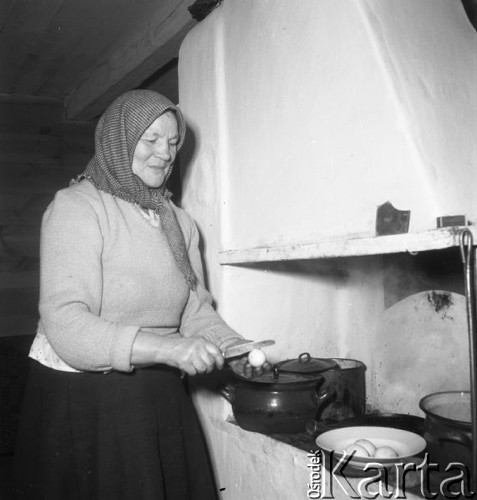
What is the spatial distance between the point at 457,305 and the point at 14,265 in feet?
8.15

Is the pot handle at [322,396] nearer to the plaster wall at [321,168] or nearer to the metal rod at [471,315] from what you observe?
the plaster wall at [321,168]

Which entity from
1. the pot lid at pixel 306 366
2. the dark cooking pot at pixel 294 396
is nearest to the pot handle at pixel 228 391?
the dark cooking pot at pixel 294 396

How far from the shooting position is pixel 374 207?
1.25m

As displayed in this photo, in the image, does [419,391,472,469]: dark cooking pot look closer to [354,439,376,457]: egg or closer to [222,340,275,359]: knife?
[354,439,376,457]: egg

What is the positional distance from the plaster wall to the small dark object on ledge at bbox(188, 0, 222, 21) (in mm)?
39

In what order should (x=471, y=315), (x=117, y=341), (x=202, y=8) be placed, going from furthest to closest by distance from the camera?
(x=202, y=8)
(x=117, y=341)
(x=471, y=315)

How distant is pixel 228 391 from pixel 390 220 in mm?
757

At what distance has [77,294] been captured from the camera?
1.25m

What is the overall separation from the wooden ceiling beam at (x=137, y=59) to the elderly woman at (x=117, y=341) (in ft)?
2.61

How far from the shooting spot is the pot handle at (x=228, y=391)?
163 cm

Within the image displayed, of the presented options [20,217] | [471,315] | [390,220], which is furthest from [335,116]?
[20,217]

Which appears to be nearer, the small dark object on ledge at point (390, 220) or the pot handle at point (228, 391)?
the small dark object on ledge at point (390, 220)

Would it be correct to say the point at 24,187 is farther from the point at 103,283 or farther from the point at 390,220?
the point at 390,220

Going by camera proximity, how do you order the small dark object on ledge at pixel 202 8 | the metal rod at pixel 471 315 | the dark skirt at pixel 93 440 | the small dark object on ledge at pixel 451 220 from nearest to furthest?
the metal rod at pixel 471 315 → the small dark object on ledge at pixel 451 220 → the dark skirt at pixel 93 440 → the small dark object on ledge at pixel 202 8
